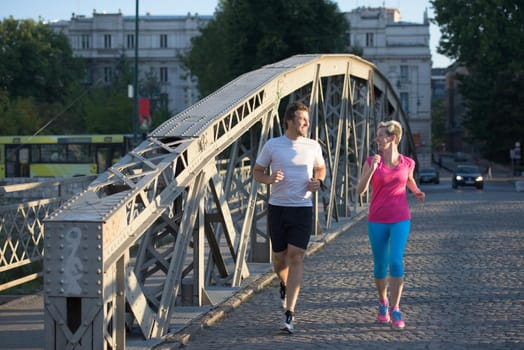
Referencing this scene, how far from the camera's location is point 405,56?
11288cm

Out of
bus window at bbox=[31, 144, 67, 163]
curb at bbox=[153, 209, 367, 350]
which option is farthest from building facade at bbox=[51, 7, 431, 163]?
curb at bbox=[153, 209, 367, 350]

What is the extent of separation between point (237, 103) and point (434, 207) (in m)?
19.9

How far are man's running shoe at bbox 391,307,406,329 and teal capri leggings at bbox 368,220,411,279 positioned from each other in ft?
0.99

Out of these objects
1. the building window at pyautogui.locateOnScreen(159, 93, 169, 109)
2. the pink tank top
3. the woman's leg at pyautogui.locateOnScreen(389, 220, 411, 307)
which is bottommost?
the woman's leg at pyautogui.locateOnScreen(389, 220, 411, 307)

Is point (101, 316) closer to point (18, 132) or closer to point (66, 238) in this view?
point (66, 238)

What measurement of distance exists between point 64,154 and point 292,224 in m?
46.2

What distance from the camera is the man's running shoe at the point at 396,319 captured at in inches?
361

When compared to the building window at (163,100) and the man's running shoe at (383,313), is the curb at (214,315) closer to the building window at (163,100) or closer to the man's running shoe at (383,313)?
the man's running shoe at (383,313)

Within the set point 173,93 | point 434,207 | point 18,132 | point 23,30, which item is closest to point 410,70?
point 173,93

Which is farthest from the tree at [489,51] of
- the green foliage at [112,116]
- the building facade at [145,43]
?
the building facade at [145,43]

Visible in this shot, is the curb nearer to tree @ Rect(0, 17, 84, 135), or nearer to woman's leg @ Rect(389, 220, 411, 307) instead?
woman's leg @ Rect(389, 220, 411, 307)

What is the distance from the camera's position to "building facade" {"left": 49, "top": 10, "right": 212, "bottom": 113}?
11725cm

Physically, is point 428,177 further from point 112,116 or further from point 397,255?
point 397,255

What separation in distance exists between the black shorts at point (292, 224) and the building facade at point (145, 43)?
10760cm
